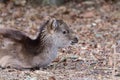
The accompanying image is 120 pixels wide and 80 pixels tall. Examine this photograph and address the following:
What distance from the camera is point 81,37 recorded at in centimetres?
1415

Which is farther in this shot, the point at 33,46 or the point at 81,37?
the point at 81,37

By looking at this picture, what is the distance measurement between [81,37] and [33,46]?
151 inches

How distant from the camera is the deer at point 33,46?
1027 cm

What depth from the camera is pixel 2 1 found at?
18.8m

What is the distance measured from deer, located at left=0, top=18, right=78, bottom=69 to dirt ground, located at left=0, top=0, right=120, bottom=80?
0.20 meters

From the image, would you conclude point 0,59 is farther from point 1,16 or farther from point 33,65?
point 1,16

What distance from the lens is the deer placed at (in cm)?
1027

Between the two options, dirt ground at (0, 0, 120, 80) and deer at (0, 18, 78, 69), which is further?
deer at (0, 18, 78, 69)

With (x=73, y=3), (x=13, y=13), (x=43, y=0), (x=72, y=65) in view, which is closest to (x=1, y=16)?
(x=13, y=13)

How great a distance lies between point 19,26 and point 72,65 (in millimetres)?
5333

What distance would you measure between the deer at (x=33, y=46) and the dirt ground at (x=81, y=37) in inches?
7.9

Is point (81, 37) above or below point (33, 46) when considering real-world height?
below

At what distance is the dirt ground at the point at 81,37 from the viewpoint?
387 inches

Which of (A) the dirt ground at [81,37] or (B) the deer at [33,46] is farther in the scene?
(B) the deer at [33,46]
